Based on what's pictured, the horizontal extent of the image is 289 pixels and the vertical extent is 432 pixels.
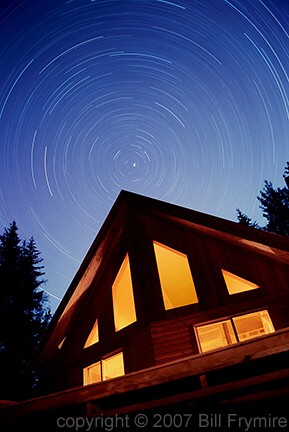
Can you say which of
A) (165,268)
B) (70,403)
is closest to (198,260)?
(165,268)

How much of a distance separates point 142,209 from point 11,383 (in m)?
15.8

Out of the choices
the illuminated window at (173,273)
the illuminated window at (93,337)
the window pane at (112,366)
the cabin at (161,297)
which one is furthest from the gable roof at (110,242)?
the window pane at (112,366)

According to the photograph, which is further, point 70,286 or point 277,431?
point 70,286

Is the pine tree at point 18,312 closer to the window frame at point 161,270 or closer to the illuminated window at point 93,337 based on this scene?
the illuminated window at point 93,337

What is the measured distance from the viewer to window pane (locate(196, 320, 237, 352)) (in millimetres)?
7061

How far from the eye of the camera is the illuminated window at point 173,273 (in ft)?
27.4

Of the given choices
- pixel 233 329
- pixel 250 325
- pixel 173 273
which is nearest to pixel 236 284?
pixel 233 329

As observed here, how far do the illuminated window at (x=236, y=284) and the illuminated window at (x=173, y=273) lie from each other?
1.17 metres

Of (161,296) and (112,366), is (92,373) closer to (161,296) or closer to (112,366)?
(112,366)

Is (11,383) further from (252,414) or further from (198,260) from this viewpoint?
(252,414)

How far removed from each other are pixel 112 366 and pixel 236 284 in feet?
16.1

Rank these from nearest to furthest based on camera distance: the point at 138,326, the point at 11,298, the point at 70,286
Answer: the point at 138,326 < the point at 70,286 < the point at 11,298

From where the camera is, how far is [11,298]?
1933 cm

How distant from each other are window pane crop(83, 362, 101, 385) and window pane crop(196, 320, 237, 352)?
11.9 ft
